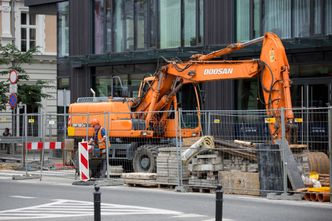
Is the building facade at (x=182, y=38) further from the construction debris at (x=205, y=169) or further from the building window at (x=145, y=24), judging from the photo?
the construction debris at (x=205, y=169)

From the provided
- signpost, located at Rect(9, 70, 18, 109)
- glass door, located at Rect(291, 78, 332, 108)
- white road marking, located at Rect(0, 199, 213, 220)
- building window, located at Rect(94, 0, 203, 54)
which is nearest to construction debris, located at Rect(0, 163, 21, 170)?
signpost, located at Rect(9, 70, 18, 109)

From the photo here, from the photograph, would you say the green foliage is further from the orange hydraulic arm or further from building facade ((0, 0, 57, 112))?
the orange hydraulic arm

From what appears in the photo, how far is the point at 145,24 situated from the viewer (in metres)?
33.7

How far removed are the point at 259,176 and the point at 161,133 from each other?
7.08 m

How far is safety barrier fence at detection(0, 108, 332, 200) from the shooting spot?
18.2 metres

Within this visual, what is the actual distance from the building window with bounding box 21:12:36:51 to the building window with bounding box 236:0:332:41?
25.2 meters

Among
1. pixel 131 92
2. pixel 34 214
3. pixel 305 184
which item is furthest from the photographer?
pixel 131 92

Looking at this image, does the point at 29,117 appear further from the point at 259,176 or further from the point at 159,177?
the point at 259,176

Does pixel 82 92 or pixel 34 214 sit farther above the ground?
pixel 82 92

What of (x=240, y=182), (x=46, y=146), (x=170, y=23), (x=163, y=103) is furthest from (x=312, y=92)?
(x=240, y=182)

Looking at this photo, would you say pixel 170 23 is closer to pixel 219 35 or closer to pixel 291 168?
pixel 219 35

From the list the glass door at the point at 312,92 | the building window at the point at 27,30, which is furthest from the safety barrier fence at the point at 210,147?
the building window at the point at 27,30

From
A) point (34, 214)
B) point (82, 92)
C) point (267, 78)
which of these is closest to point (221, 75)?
point (267, 78)

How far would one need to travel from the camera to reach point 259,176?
18344mm
